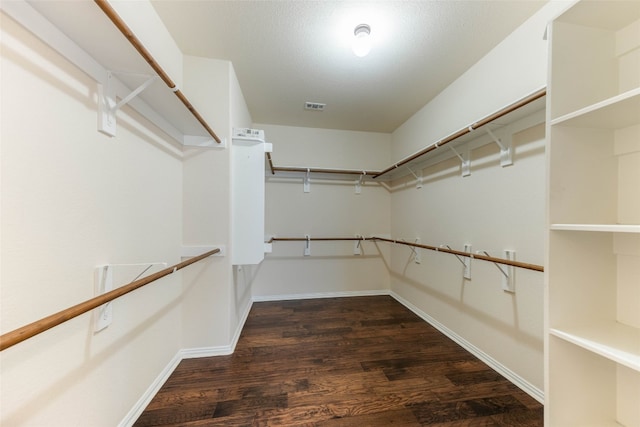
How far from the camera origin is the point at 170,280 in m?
1.67

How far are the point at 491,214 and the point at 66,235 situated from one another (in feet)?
8.24

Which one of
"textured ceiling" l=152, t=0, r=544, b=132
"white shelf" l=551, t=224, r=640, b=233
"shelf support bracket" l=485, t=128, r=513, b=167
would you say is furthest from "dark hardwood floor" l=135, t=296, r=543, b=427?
"textured ceiling" l=152, t=0, r=544, b=132

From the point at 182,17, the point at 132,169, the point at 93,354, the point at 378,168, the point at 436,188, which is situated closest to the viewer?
the point at 93,354

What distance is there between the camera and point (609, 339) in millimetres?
811

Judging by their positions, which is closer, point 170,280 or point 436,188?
point 170,280

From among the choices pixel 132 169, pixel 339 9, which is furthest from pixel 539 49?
pixel 132 169

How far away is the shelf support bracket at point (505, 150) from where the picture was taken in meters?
1.64

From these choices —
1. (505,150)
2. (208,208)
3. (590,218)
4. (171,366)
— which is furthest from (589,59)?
(171,366)

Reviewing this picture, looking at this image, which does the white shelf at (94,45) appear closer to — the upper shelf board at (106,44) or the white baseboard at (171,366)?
the upper shelf board at (106,44)

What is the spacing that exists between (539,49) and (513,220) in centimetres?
110

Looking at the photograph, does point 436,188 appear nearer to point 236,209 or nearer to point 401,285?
point 401,285

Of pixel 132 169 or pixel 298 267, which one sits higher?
pixel 132 169

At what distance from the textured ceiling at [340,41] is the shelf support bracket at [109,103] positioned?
752mm

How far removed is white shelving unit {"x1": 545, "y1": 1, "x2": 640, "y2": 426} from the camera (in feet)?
2.90
